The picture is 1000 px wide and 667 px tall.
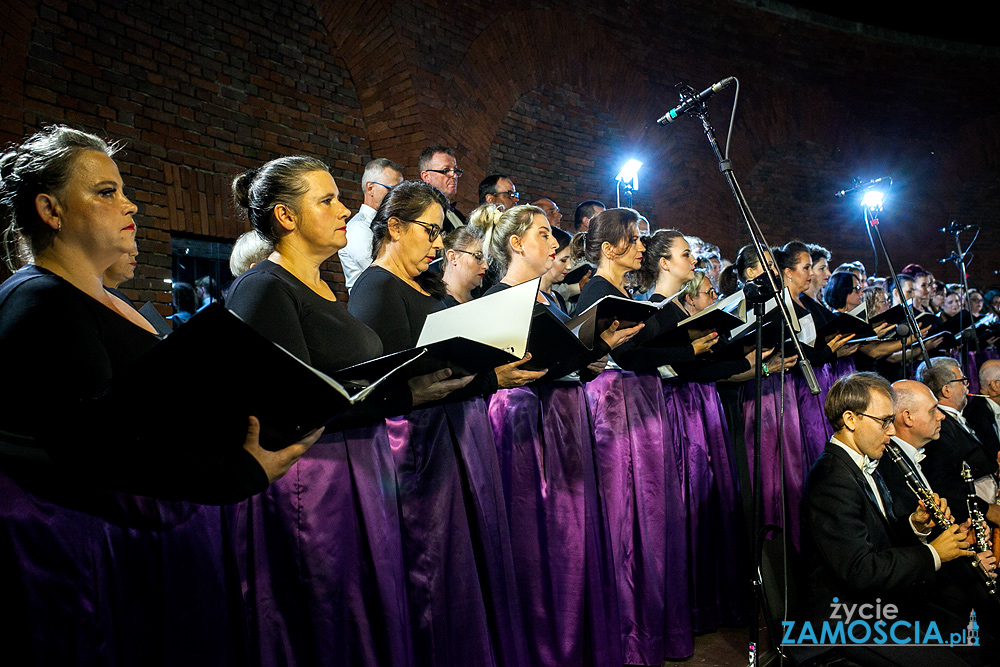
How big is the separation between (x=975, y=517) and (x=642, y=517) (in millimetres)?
1759

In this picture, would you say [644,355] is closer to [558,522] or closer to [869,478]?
[558,522]

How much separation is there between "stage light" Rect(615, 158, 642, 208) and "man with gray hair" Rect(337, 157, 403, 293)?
447 centimetres

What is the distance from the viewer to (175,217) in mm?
5438

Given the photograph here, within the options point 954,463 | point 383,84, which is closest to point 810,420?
point 954,463

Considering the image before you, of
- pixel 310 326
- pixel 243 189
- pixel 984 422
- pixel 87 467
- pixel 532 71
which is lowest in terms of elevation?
pixel 984 422

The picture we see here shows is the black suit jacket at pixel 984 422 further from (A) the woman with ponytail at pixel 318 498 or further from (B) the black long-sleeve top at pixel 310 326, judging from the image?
(B) the black long-sleeve top at pixel 310 326

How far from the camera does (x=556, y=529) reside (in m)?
2.95

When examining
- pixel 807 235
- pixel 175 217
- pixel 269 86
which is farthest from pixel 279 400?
pixel 807 235

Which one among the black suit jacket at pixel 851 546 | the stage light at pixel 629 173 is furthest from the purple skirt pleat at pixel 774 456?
the stage light at pixel 629 173

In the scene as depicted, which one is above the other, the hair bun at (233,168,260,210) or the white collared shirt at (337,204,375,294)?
the white collared shirt at (337,204,375,294)

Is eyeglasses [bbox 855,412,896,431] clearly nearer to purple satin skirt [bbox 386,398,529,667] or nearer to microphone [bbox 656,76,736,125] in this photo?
purple satin skirt [bbox 386,398,529,667]

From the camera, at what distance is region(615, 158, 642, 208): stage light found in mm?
8891

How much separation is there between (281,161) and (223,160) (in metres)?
3.93

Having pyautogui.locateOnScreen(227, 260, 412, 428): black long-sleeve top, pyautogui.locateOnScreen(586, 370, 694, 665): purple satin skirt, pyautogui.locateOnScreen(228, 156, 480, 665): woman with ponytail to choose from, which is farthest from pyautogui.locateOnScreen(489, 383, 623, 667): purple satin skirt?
pyautogui.locateOnScreen(227, 260, 412, 428): black long-sleeve top
